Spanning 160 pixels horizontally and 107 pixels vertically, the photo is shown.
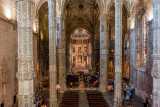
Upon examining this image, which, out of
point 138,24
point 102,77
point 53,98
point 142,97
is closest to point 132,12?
point 138,24

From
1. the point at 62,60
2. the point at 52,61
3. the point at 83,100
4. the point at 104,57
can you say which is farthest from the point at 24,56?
the point at 104,57

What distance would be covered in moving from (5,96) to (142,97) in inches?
577

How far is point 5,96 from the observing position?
12594 mm

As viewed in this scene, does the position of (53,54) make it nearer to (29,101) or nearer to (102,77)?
(29,101)

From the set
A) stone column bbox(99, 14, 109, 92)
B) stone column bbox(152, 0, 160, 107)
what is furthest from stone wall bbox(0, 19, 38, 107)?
stone column bbox(152, 0, 160, 107)

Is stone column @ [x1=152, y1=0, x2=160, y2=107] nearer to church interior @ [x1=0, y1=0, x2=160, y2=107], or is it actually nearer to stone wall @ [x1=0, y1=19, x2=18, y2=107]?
church interior @ [x1=0, y1=0, x2=160, y2=107]

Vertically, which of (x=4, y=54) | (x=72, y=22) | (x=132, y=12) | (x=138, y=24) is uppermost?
(x=72, y=22)

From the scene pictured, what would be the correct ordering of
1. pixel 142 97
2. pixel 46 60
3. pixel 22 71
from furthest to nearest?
pixel 46 60 < pixel 142 97 < pixel 22 71

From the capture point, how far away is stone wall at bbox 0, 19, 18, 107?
12.2m

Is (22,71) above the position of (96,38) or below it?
below

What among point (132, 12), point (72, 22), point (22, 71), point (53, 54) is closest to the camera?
point (22, 71)

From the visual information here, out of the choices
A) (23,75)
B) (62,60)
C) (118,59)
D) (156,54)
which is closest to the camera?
(23,75)

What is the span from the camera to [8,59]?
43.6 feet

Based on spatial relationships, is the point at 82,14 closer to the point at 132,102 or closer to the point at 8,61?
the point at 132,102
